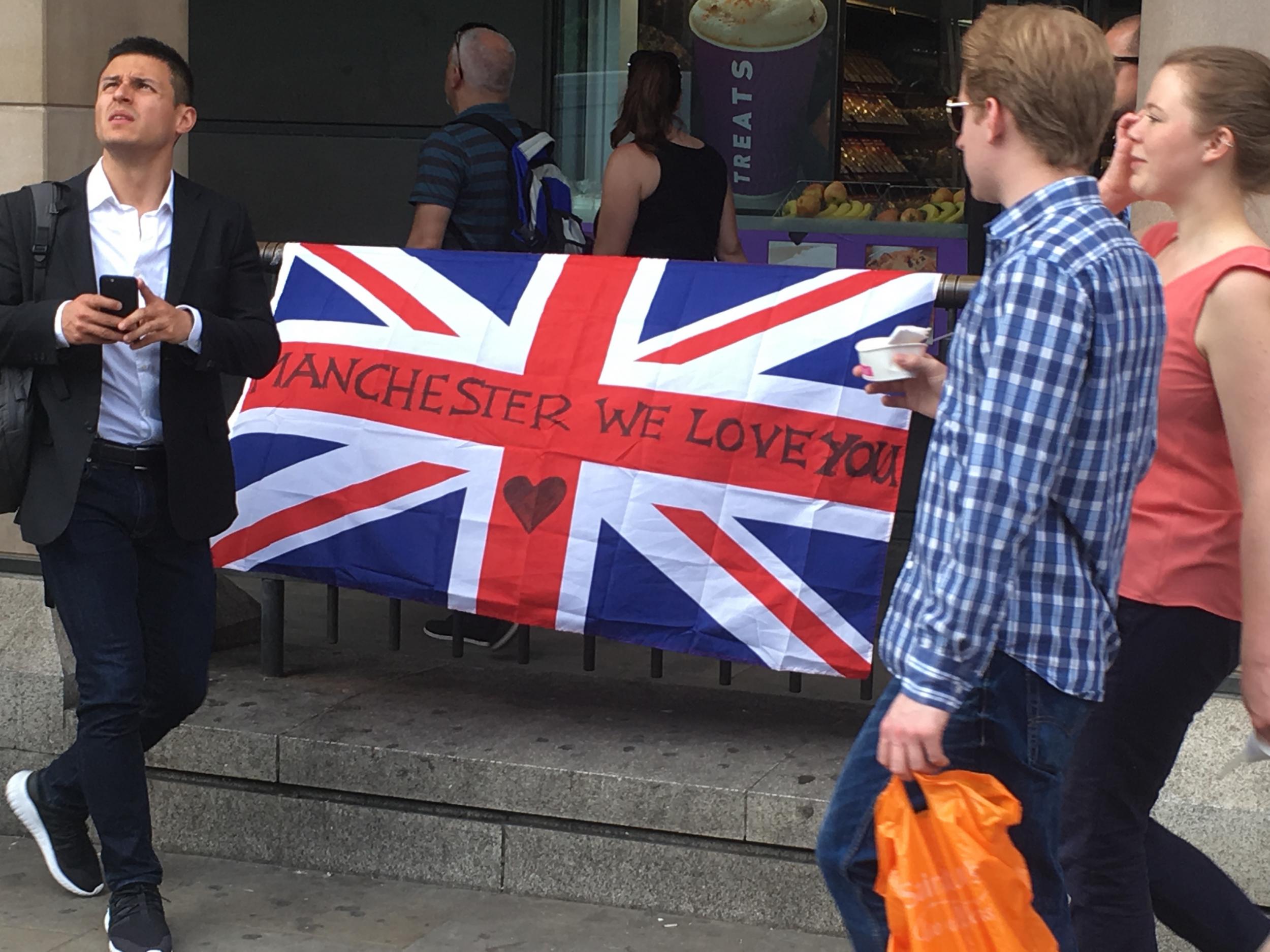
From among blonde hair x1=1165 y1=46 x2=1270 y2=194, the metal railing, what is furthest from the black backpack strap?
blonde hair x1=1165 y1=46 x2=1270 y2=194

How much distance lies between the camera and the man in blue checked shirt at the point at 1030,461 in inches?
98.0

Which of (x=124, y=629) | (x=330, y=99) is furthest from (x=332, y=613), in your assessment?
(x=330, y=99)

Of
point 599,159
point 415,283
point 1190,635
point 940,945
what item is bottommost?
point 940,945

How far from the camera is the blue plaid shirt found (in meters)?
2.48

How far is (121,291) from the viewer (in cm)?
379

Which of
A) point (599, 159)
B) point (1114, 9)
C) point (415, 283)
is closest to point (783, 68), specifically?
point (599, 159)

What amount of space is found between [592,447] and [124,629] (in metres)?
1.28

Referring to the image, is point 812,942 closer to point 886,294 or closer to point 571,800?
point 571,800

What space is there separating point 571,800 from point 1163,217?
6.98 feet

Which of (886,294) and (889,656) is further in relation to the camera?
(886,294)

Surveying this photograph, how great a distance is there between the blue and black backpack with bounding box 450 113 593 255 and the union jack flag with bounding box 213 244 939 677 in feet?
3.04

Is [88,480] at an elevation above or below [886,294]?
below

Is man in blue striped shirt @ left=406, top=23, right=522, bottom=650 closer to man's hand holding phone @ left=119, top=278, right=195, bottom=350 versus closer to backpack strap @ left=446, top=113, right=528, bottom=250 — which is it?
backpack strap @ left=446, top=113, right=528, bottom=250

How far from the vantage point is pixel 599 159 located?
959cm
